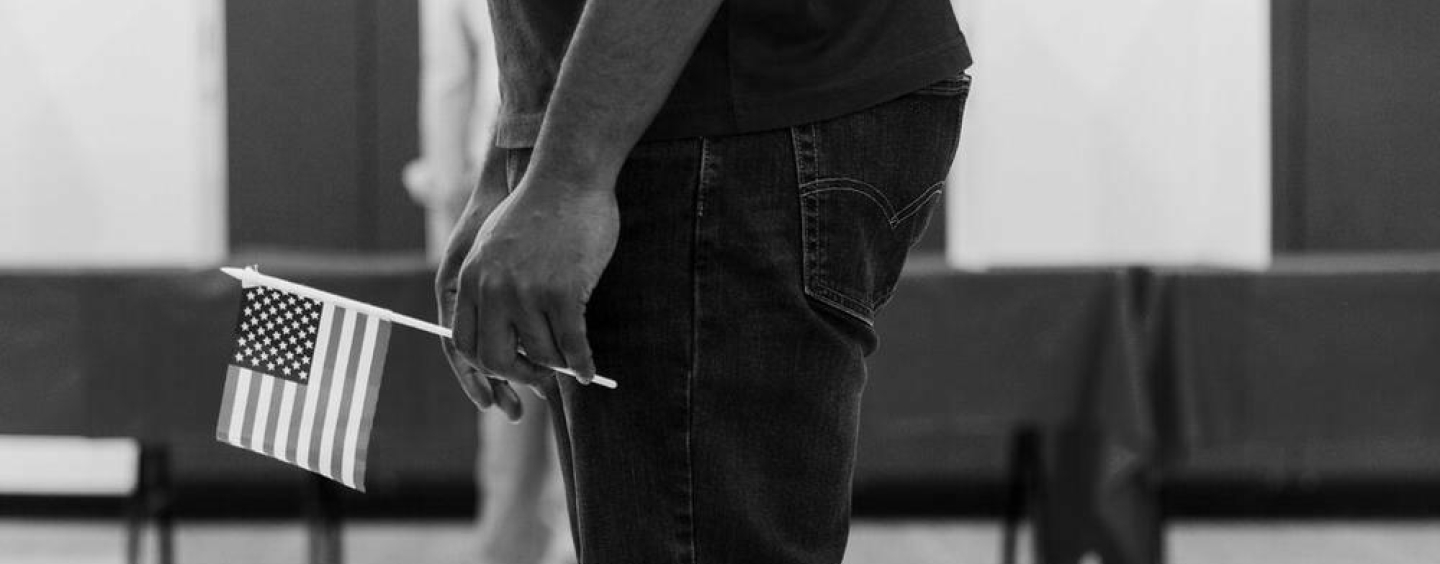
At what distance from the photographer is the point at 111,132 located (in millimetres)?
4574

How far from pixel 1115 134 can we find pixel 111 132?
9.35 feet

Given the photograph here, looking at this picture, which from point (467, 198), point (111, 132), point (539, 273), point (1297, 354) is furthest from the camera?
point (111, 132)

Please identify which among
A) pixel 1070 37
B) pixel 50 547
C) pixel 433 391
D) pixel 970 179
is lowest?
pixel 50 547

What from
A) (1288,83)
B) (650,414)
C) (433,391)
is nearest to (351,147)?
(433,391)

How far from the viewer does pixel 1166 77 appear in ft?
15.1

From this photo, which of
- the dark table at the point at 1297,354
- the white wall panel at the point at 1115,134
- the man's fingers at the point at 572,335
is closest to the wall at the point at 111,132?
the white wall panel at the point at 1115,134

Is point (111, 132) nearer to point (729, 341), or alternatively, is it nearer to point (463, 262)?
point (463, 262)

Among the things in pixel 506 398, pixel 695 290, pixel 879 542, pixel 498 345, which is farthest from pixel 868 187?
pixel 879 542

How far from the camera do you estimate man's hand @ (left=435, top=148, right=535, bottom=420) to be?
3.41 feet

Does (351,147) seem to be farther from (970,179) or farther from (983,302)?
(983,302)

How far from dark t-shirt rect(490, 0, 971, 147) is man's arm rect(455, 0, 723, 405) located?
37mm

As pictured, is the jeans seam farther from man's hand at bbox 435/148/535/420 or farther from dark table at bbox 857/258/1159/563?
dark table at bbox 857/258/1159/563

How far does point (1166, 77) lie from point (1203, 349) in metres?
1.70

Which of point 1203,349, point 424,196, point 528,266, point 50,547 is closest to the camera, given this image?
point 528,266
